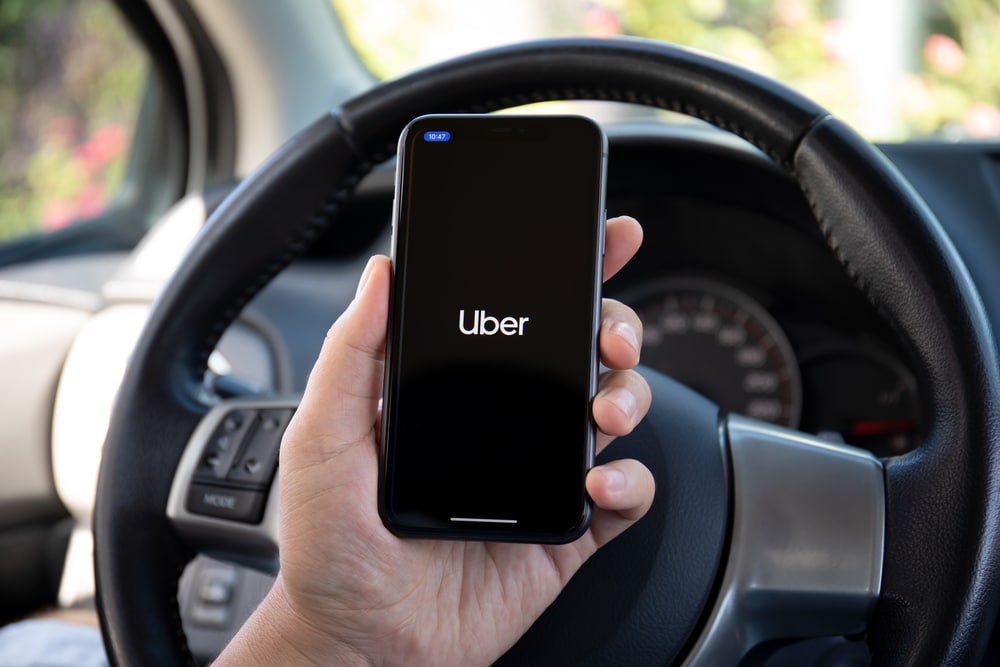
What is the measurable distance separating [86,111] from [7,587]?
3.55 ft

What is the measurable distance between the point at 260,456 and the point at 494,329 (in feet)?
0.87

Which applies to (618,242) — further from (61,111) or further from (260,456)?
(61,111)

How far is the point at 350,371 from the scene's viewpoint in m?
0.63

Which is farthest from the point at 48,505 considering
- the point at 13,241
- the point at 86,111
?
the point at 86,111

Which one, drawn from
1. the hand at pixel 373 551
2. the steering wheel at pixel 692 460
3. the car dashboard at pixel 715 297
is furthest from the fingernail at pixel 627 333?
the car dashboard at pixel 715 297

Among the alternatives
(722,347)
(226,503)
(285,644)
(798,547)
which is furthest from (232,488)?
(722,347)

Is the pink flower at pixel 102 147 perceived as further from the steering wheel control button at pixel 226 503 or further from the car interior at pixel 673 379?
the steering wheel control button at pixel 226 503

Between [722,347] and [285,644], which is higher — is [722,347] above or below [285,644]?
above

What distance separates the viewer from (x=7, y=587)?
4.35 feet

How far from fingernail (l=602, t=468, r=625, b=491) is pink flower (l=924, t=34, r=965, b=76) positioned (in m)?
1.89

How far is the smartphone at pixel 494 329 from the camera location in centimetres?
61

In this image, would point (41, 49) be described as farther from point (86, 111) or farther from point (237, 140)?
point (237, 140)

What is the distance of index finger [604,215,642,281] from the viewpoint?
0.66 m

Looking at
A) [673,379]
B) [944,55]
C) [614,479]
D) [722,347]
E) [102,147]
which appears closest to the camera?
[614,479]
